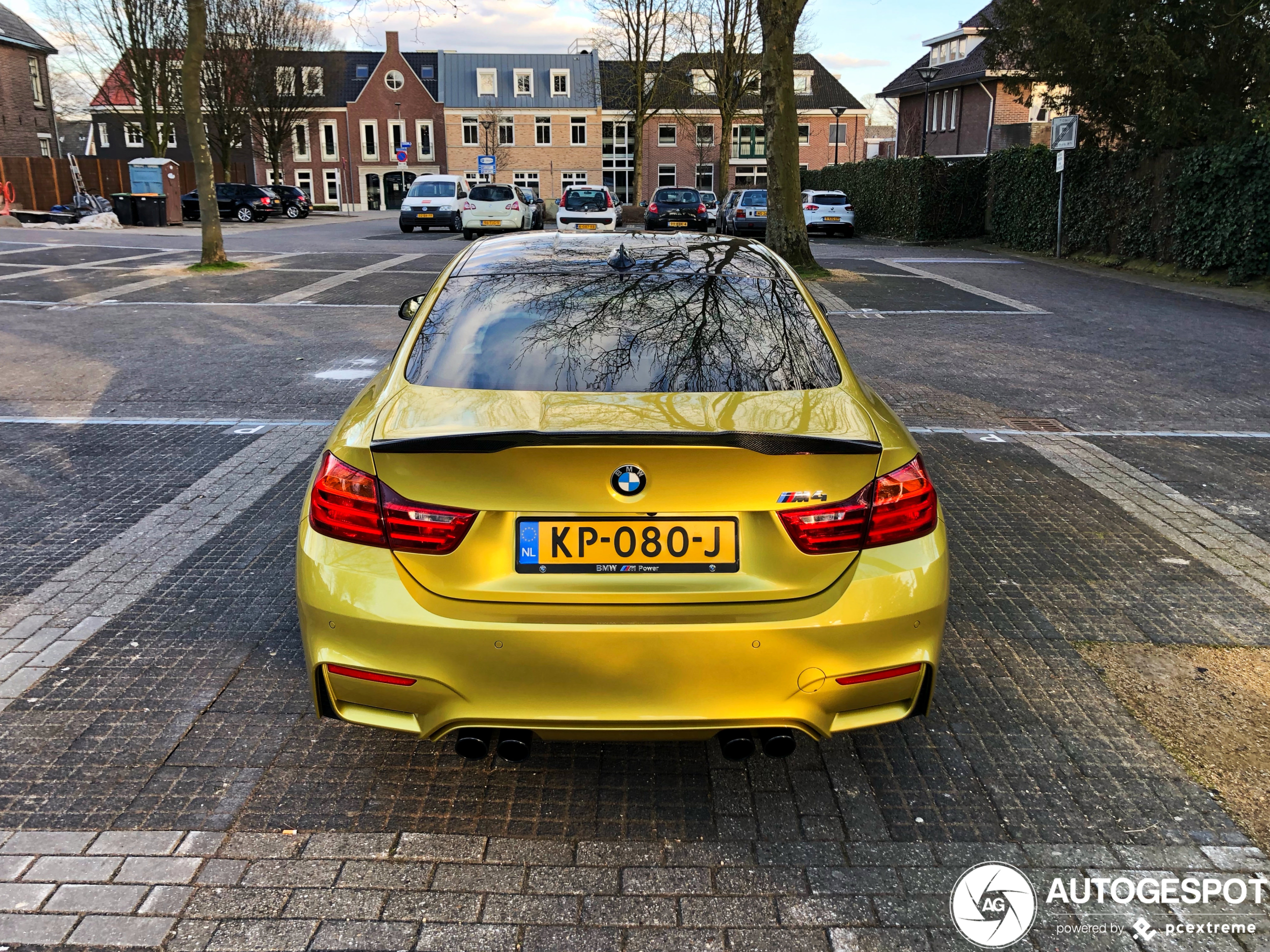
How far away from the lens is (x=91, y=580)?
4902mm

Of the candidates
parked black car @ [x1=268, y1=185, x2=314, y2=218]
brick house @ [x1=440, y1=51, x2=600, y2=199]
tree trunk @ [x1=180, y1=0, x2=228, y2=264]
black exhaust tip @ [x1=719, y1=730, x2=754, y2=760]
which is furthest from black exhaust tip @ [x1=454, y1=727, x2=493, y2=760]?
brick house @ [x1=440, y1=51, x2=600, y2=199]

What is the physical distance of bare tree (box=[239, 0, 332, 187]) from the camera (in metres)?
55.2

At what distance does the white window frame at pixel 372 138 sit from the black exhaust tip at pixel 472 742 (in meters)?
84.2

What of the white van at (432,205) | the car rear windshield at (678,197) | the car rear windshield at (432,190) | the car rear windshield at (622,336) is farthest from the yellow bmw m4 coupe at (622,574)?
the car rear windshield at (432,190)

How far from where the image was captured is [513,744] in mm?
2871

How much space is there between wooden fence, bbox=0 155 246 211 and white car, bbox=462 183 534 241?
541 inches

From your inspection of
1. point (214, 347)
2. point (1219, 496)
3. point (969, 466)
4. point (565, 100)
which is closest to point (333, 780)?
point (969, 466)

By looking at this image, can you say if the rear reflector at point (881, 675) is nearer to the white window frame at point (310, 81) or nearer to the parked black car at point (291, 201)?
the parked black car at point (291, 201)

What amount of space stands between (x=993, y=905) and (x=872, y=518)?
1.05 meters

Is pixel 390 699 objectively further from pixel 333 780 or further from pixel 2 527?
pixel 2 527

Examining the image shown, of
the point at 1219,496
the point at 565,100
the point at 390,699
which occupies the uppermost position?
the point at 565,100

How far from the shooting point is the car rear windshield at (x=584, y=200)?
3108cm

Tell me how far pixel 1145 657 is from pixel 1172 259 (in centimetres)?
1954

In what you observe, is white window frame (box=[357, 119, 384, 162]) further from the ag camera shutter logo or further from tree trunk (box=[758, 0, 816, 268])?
the ag camera shutter logo
